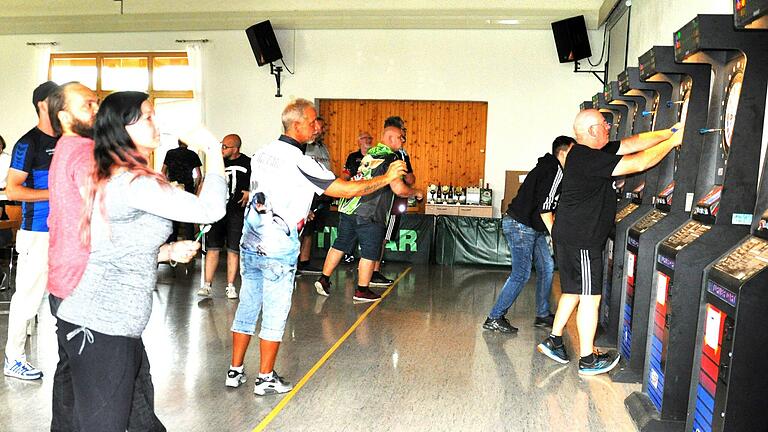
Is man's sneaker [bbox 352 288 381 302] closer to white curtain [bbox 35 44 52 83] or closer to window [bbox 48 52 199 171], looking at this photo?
window [bbox 48 52 199 171]

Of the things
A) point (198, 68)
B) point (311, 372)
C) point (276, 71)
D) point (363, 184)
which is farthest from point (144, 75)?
point (363, 184)

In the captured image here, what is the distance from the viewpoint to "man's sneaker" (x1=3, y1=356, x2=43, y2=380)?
3885 mm

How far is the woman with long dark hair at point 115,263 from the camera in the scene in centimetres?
198

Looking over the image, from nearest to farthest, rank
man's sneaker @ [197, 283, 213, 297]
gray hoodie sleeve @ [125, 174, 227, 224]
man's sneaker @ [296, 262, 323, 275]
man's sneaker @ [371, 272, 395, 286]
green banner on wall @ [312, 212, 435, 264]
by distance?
gray hoodie sleeve @ [125, 174, 227, 224], man's sneaker @ [197, 283, 213, 297], man's sneaker @ [371, 272, 395, 286], man's sneaker @ [296, 262, 323, 275], green banner on wall @ [312, 212, 435, 264]

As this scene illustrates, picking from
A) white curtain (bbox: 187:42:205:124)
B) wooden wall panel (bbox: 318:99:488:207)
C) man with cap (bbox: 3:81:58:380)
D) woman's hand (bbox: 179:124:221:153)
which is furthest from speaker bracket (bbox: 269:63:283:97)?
woman's hand (bbox: 179:124:221:153)

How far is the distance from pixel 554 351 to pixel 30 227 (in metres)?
3.22

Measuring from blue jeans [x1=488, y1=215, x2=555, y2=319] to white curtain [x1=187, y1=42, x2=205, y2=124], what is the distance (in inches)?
285

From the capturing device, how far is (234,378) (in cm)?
387

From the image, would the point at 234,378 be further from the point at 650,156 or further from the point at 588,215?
the point at 650,156

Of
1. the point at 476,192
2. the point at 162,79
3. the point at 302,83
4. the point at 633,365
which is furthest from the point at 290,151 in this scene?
the point at 162,79

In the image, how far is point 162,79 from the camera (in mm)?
11859

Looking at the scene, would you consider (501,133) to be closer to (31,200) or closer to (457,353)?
(457,353)

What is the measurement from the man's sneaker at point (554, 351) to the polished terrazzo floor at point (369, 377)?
6 cm

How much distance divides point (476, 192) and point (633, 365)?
6268mm
